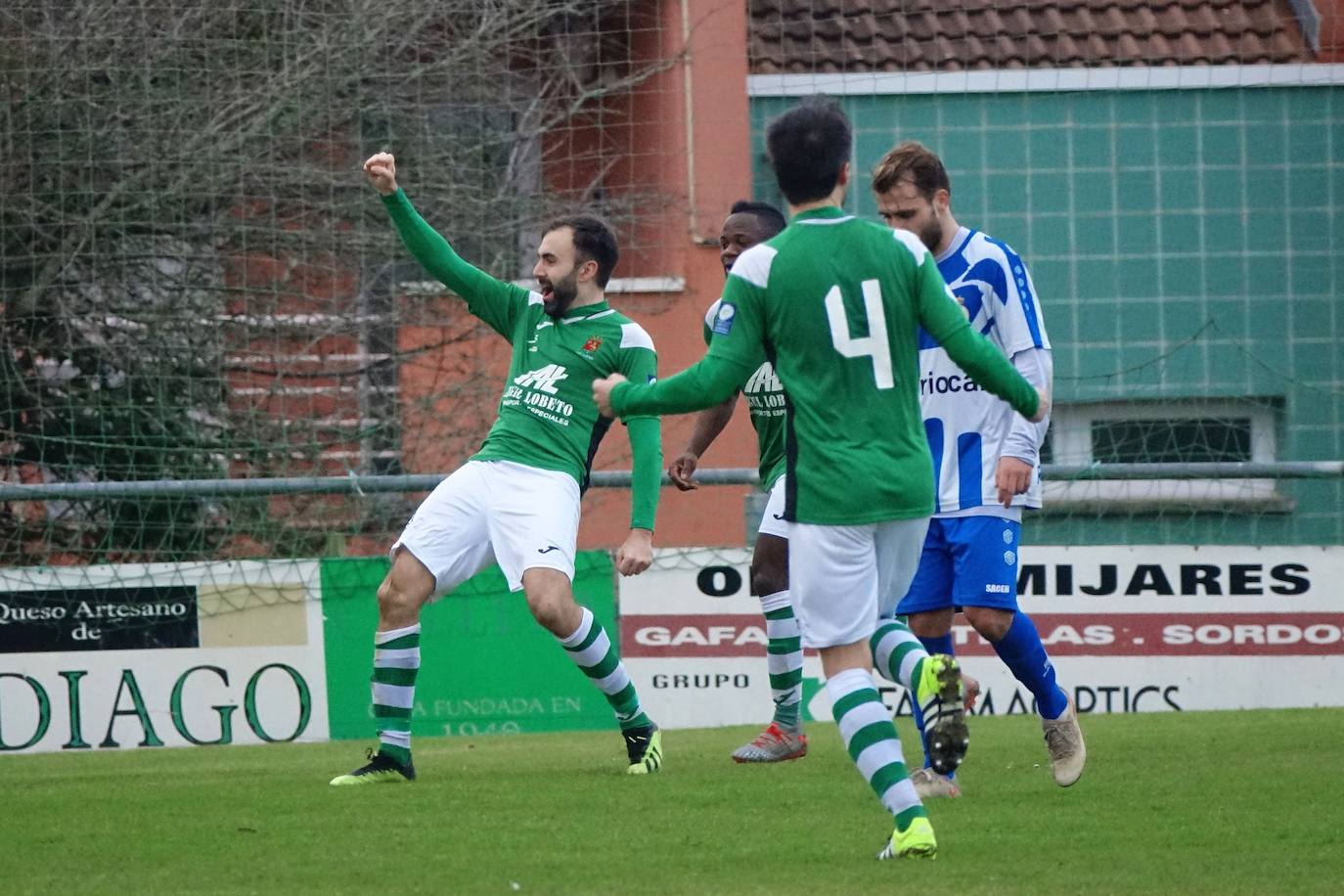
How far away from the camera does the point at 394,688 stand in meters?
7.29

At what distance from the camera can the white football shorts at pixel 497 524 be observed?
23.9ft

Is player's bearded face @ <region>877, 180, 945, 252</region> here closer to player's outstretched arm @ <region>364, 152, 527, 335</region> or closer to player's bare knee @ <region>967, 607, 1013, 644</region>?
player's bare knee @ <region>967, 607, 1013, 644</region>

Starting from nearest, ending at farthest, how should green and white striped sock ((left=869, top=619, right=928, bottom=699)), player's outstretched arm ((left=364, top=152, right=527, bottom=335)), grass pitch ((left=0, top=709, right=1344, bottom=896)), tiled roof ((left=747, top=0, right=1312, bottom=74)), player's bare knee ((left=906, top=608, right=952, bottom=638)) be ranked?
1. grass pitch ((left=0, top=709, right=1344, bottom=896))
2. green and white striped sock ((left=869, top=619, right=928, bottom=699))
3. player's bare knee ((left=906, top=608, right=952, bottom=638))
4. player's outstretched arm ((left=364, top=152, right=527, bottom=335))
5. tiled roof ((left=747, top=0, right=1312, bottom=74))

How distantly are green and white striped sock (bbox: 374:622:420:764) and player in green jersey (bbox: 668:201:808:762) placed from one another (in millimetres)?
1251

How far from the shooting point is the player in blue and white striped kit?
6438 millimetres

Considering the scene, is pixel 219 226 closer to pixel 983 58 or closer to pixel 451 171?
pixel 451 171

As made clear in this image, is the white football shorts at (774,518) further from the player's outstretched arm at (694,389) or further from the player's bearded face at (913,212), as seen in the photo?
the player's outstretched arm at (694,389)

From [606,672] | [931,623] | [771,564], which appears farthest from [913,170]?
[606,672]

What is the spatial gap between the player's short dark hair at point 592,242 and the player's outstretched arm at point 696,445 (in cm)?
69

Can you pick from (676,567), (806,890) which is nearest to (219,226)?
(676,567)

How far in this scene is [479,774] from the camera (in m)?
7.63

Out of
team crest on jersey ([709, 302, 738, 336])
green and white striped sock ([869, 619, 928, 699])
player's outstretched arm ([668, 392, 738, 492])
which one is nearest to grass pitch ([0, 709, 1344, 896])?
green and white striped sock ([869, 619, 928, 699])

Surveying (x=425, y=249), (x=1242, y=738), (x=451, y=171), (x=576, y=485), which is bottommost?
(x=1242, y=738)

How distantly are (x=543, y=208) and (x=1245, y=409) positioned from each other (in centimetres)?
491
